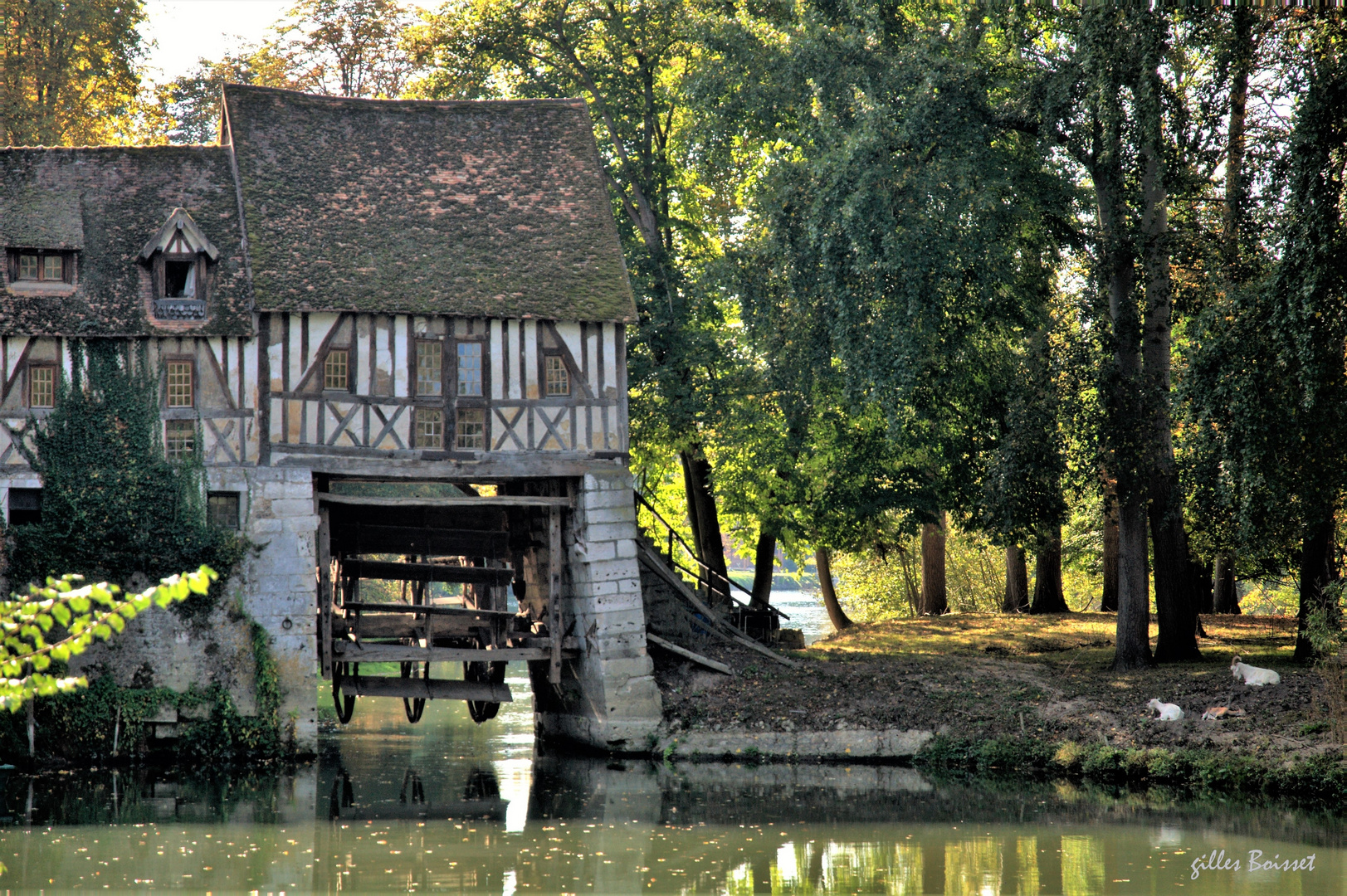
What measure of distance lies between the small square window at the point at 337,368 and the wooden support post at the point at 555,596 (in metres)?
3.61

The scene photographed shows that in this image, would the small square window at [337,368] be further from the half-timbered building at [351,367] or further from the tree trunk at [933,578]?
the tree trunk at [933,578]

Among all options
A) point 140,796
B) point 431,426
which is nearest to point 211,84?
point 431,426

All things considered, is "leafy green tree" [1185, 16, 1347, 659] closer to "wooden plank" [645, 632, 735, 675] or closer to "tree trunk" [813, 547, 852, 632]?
"wooden plank" [645, 632, 735, 675]

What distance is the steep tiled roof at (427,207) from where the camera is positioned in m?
18.9

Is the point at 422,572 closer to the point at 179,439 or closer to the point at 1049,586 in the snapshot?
the point at 179,439

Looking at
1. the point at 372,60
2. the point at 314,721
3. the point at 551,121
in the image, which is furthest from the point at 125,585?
the point at 372,60

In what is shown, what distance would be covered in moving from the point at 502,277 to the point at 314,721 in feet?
23.2

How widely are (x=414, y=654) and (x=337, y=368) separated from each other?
4.32 m

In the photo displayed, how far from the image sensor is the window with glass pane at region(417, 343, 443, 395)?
18.9 meters

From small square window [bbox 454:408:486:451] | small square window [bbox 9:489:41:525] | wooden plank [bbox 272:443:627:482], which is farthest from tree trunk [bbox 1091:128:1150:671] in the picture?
small square window [bbox 9:489:41:525]

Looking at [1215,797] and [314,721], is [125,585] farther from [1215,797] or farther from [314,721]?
[1215,797]

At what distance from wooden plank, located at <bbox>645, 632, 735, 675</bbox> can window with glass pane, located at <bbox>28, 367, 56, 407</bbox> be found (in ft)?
30.7

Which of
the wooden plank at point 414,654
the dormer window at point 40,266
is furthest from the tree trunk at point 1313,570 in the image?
the dormer window at point 40,266

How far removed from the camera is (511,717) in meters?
24.7
